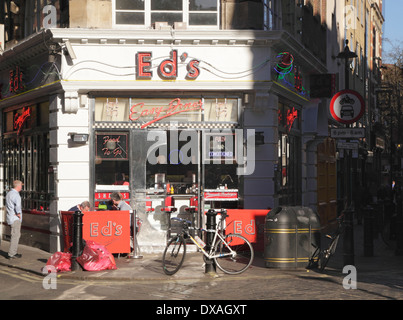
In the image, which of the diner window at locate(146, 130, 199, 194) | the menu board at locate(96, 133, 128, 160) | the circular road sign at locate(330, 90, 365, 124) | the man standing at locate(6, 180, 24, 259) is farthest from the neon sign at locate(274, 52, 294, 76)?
the man standing at locate(6, 180, 24, 259)

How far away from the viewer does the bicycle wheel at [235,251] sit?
1298cm

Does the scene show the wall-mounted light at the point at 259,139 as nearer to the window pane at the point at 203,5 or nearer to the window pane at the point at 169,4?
the window pane at the point at 203,5

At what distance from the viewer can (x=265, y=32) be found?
16.5m

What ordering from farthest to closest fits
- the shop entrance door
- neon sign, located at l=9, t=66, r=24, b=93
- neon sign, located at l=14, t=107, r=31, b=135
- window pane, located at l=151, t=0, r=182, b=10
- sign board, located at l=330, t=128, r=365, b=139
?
neon sign, located at l=14, t=107, r=31, b=135 → neon sign, located at l=9, t=66, r=24, b=93 → window pane, located at l=151, t=0, r=182, b=10 → the shop entrance door → sign board, located at l=330, t=128, r=365, b=139

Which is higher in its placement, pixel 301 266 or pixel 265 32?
pixel 265 32

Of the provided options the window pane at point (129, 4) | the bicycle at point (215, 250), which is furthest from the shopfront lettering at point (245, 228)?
the window pane at point (129, 4)

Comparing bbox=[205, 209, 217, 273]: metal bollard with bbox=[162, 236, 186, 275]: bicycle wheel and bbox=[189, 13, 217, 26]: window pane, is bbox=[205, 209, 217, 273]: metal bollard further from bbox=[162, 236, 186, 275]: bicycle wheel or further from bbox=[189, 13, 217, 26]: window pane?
bbox=[189, 13, 217, 26]: window pane

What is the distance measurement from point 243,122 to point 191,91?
4.85 feet

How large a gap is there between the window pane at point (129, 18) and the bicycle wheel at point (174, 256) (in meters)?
6.23

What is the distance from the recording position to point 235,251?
42.8ft

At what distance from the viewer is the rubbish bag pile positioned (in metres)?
13.5

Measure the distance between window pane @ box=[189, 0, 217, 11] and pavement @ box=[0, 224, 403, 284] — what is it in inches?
233
